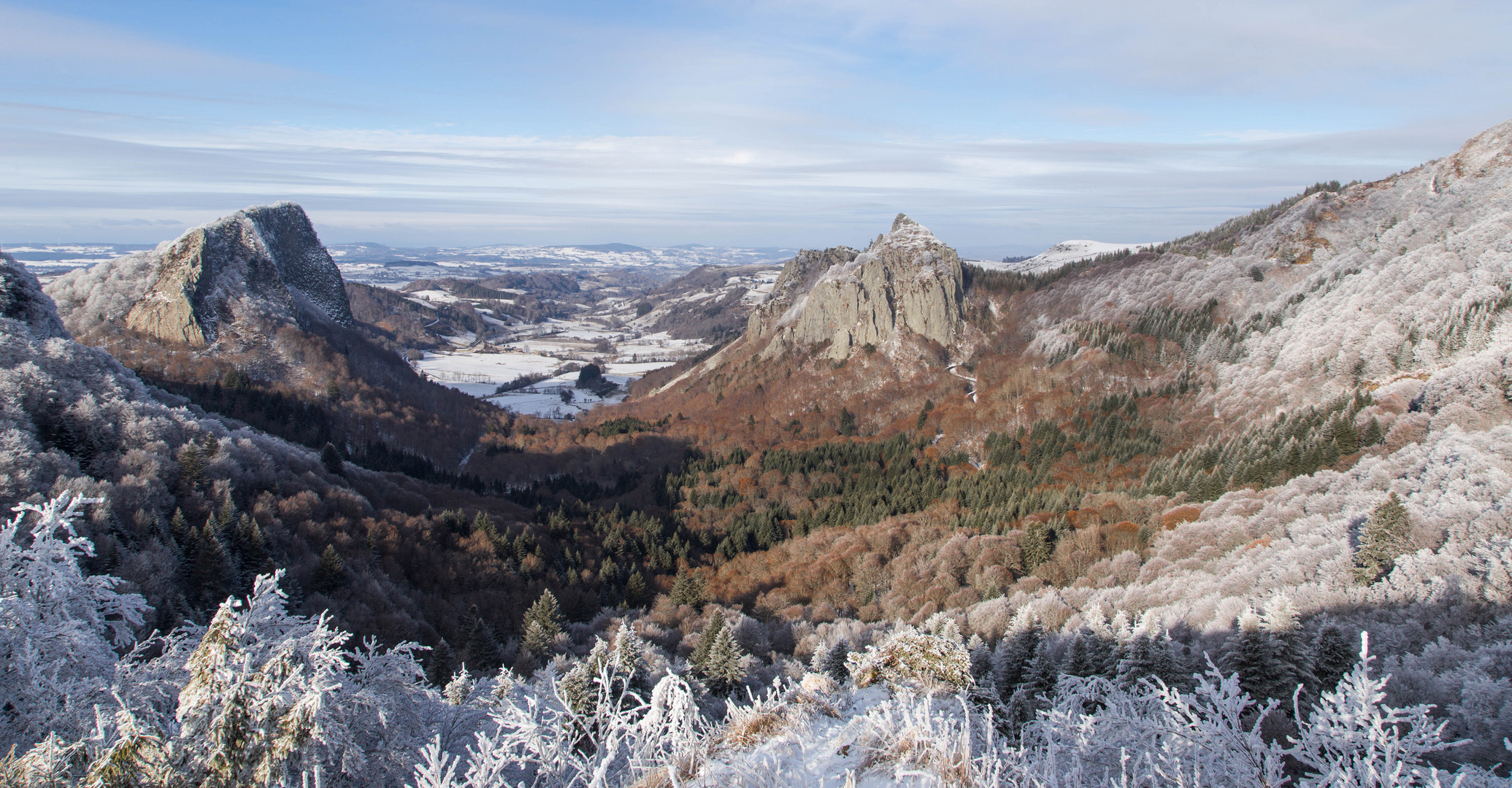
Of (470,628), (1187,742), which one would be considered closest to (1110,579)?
(1187,742)

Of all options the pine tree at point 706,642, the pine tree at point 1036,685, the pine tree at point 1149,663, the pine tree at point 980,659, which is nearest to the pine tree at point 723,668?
the pine tree at point 706,642

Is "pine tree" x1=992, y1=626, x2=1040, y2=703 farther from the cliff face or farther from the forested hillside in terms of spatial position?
the cliff face

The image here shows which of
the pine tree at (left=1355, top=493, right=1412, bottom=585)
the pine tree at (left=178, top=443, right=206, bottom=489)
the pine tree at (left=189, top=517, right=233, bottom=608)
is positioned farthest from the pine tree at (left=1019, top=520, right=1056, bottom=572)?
the pine tree at (left=178, top=443, right=206, bottom=489)

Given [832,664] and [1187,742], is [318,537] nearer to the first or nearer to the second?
[832,664]

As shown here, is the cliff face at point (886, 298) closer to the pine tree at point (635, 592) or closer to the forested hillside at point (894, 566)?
the forested hillside at point (894, 566)

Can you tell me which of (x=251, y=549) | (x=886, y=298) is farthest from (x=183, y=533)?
(x=886, y=298)

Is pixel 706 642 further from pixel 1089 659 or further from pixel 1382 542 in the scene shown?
pixel 1382 542
